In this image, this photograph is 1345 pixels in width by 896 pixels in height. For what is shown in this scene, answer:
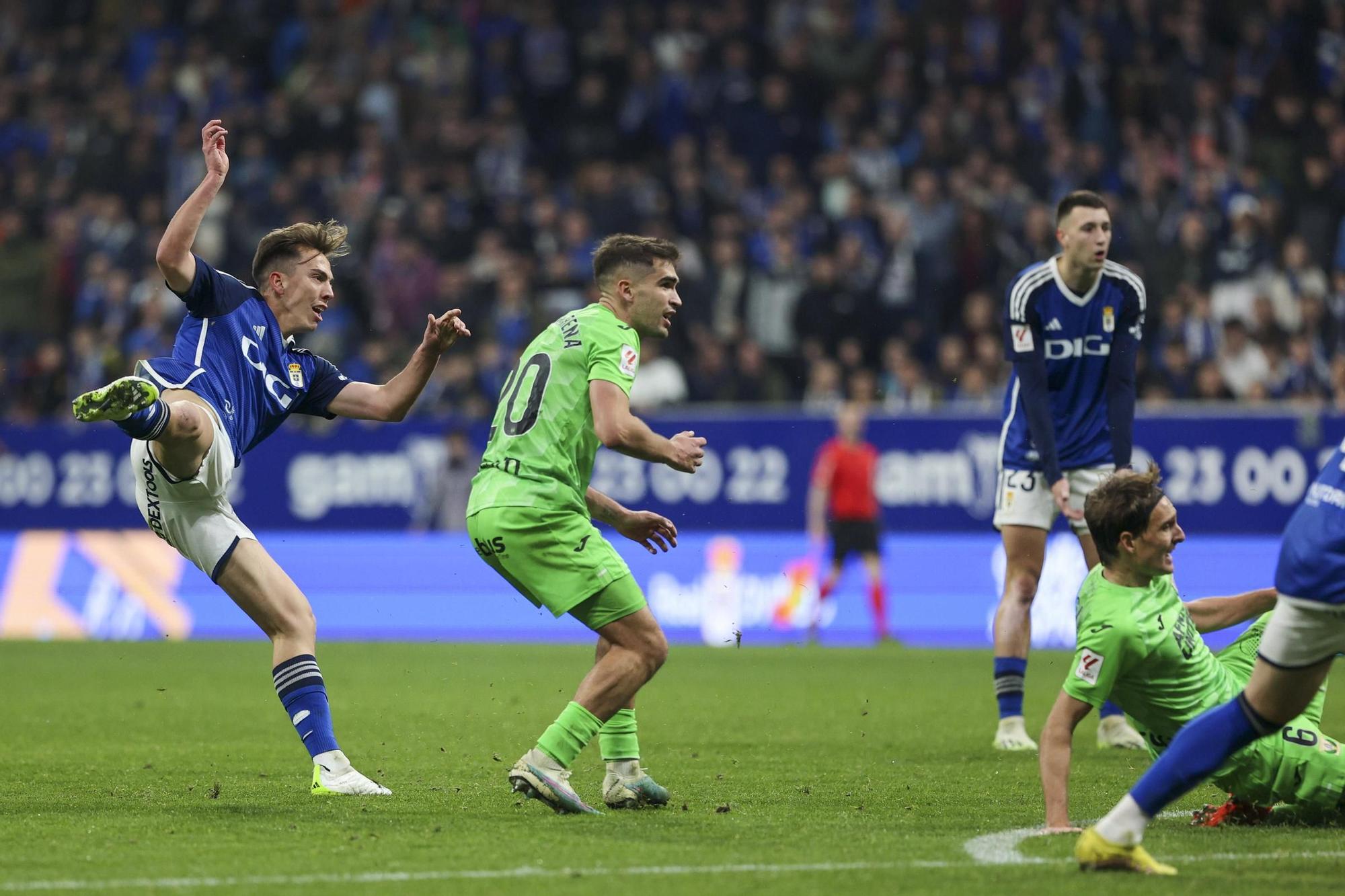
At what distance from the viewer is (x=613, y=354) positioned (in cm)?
662

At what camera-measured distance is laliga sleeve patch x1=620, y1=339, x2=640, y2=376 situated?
6.62m

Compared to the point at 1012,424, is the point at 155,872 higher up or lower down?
lower down

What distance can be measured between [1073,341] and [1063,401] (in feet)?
1.03

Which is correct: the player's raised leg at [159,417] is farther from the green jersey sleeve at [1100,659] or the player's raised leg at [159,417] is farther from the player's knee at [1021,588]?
the player's knee at [1021,588]

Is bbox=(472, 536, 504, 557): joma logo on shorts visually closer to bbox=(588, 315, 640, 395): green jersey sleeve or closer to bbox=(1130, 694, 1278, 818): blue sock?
bbox=(588, 315, 640, 395): green jersey sleeve

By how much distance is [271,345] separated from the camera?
293 inches

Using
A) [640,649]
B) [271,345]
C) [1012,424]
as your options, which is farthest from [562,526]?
[1012,424]

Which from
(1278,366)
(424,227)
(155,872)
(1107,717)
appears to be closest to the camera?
(155,872)

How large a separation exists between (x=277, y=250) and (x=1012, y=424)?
3866 millimetres

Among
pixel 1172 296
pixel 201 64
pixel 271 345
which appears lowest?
pixel 271 345

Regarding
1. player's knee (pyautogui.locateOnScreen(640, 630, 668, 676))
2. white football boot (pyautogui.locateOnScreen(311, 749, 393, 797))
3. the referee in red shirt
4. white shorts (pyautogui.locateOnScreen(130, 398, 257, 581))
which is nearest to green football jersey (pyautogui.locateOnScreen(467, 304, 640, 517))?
player's knee (pyautogui.locateOnScreen(640, 630, 668, 676))

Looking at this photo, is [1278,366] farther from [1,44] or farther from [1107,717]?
[1,44]

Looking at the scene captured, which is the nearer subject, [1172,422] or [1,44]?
A: [1172,422]

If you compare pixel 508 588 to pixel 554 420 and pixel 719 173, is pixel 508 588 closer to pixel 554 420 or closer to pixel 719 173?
pixel 719 173
